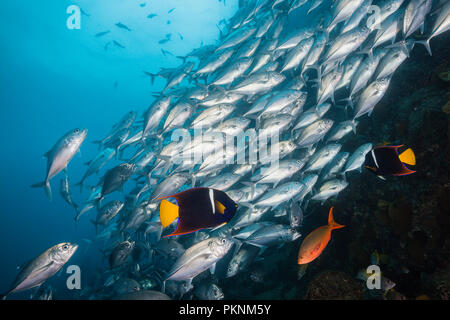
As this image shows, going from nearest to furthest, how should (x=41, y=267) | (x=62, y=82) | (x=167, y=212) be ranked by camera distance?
(x=167, y=212) → (x=41, y=267) → (x=62, y=82)

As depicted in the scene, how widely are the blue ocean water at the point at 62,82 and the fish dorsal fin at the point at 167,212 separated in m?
17.5

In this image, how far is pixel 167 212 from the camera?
144cm

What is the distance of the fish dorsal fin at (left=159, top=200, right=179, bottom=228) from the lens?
4.68ft

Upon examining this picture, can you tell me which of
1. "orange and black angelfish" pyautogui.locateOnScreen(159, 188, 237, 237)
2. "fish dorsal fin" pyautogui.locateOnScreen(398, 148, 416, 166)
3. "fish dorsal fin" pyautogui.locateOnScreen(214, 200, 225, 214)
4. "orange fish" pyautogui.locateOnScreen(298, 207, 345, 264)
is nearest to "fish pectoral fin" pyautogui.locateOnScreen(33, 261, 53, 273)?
"orange and black angelfish" pyautogui.locateOnScreen(159, 188, 237, 237)

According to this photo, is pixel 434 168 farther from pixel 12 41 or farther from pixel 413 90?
pixel 12 41

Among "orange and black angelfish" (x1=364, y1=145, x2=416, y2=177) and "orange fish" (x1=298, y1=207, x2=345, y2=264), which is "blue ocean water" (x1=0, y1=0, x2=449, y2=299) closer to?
"orange fish" (x1=298, y1=207, x2=345, y2=264)

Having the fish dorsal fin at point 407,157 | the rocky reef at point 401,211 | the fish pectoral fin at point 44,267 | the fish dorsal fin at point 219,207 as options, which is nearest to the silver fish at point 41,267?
the fish pectoral fin at point 44,267

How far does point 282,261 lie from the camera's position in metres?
4.55

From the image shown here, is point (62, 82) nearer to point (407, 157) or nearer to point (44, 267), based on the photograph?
point (44, 267)

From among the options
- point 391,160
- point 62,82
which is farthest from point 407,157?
point 62,82

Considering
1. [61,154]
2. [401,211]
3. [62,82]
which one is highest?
[62,82]

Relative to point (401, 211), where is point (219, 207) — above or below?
above

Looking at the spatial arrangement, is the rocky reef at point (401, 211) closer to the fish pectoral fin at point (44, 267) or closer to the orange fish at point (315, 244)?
the orange fish at point (315, 244)

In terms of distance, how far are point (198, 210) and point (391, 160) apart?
6.28ft
